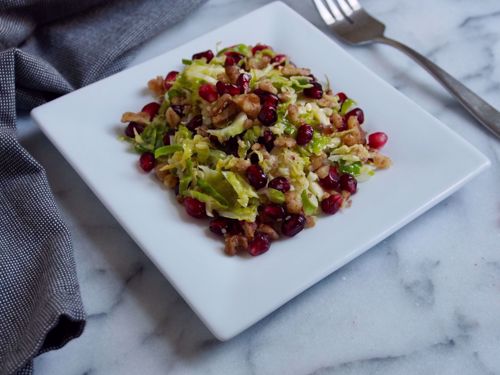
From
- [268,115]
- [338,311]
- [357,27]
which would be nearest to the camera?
[338,311]

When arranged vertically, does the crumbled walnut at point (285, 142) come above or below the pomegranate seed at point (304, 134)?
below

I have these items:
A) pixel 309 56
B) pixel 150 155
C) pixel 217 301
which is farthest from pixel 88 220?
pixel 309 56

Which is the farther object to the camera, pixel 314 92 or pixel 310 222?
pixel 314 92

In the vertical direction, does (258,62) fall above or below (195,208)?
above

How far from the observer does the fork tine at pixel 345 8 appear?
7.87ft

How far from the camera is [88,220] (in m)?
1.87

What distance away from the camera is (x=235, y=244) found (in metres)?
1.66

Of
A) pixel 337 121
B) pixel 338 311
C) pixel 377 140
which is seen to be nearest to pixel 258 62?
pixel 337 121

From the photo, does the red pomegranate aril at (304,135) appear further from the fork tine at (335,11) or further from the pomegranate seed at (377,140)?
the fork tine at (335,11)

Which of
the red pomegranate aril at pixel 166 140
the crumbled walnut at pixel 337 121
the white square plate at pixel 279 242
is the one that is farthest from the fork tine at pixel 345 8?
the red pomegranate aril at pixel 166 140

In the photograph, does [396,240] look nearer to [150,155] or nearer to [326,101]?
[326,101]

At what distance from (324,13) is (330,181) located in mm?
847

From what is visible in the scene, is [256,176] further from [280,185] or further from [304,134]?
[304,134]

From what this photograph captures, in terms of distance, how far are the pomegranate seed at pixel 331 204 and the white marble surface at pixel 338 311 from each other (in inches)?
5.5
